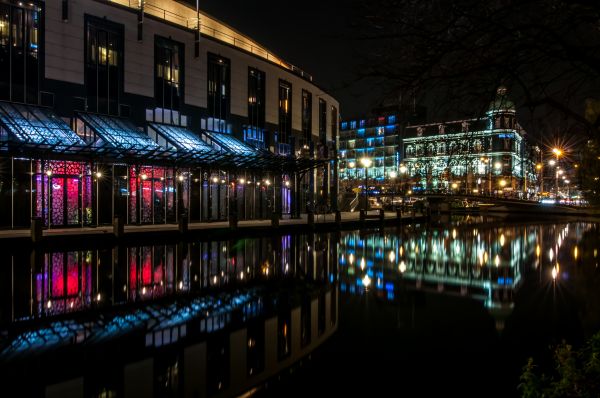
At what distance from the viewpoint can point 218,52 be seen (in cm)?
3969

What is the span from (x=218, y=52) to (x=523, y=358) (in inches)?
1450

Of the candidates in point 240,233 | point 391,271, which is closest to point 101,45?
point 240,233

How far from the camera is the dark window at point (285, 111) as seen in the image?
158ft

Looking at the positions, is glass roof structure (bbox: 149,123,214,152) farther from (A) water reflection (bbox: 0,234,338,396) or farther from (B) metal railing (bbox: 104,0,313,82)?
(A) water reflection (bbox: 0,234,338,396)

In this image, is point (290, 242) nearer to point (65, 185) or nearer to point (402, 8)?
point (65, 185)

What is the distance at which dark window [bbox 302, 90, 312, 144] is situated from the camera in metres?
52.9

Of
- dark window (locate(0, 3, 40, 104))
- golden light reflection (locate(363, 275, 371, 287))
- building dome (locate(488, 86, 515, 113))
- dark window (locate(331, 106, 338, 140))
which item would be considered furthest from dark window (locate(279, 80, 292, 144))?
building dome (locate(488, 86, 515, 113))

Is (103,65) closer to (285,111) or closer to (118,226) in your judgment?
(118,226)

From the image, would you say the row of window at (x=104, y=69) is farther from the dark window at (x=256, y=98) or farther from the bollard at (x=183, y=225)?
the bollard at (x=183, y=225)

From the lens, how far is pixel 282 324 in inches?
345

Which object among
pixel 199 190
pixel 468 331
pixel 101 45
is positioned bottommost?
pixel 468 331

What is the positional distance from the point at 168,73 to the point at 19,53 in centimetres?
1020

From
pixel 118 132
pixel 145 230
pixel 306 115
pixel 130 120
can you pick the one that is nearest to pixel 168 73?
pixel 130 120

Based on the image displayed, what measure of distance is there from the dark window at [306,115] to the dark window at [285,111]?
Answer: 137 inches
